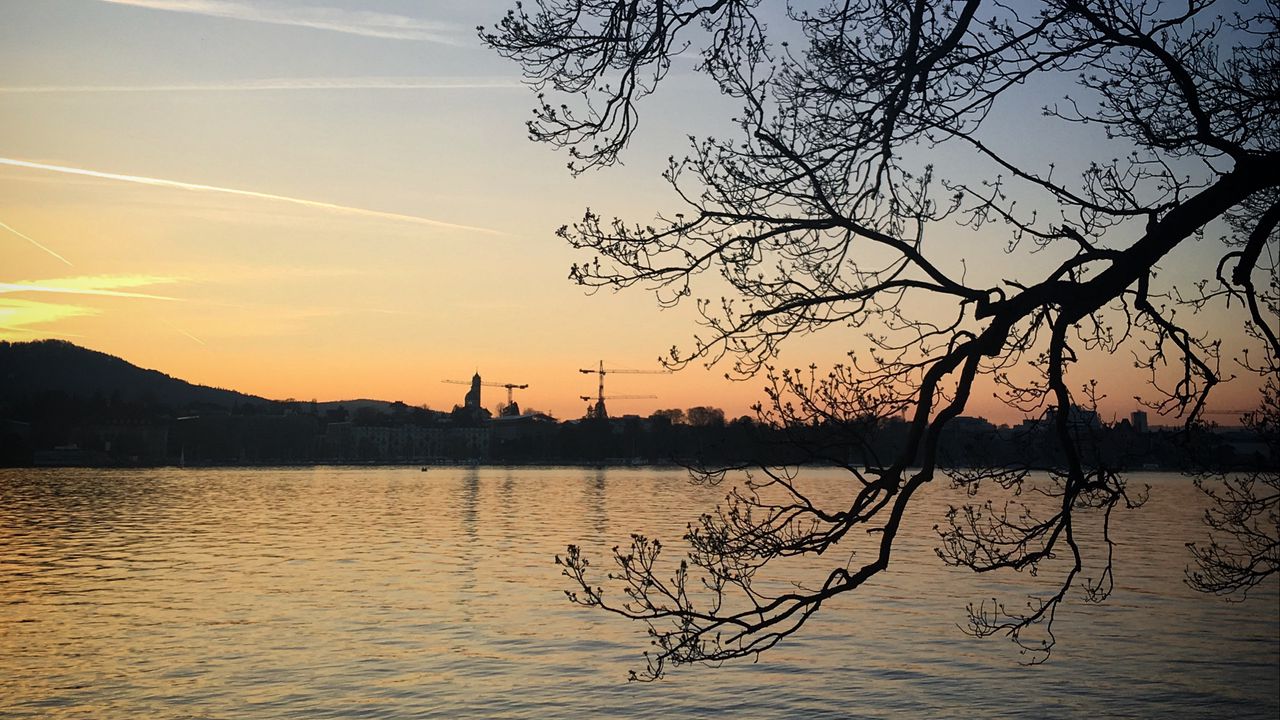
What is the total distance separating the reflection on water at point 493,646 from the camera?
83.5 feet

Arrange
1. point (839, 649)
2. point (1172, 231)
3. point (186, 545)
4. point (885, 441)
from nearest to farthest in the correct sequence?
point (1172, 231), point (885, 441), point (839, 649), point (186, 545)

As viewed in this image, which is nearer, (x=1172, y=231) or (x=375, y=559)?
(x=1172, y=231)

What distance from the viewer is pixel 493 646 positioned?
105 feet

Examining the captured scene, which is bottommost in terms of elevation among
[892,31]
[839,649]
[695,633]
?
[839,649]

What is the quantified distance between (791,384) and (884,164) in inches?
60.6

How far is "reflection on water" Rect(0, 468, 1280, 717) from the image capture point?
25438 mm

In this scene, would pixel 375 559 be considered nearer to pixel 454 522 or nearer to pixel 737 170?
pixel 454 522

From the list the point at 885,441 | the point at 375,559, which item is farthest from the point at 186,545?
the point at 885,441

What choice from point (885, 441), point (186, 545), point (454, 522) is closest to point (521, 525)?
point (454, 522)

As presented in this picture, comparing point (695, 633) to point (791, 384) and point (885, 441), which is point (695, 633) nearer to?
point (791, 384)

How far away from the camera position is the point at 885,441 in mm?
8773

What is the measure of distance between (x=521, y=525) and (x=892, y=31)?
2948 inches

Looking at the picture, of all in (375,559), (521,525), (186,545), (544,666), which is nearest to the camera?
(544,666)

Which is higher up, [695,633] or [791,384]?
[791,384]
